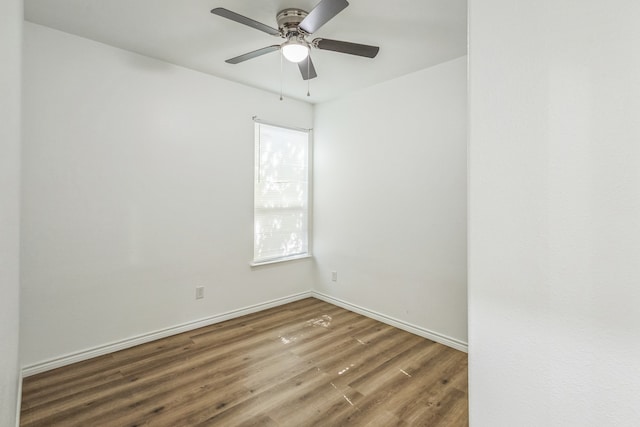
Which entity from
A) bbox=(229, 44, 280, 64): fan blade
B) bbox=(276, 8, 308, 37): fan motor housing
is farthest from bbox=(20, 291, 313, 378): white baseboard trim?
bbox=(276, 8, 308, 37): fan motor housing

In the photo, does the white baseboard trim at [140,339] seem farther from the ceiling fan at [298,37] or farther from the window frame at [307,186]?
the ceiling fan at [298,37]

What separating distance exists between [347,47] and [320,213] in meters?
2.26

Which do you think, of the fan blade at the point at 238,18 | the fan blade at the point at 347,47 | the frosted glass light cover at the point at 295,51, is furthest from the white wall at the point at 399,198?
the fan blade at the point at 238,18

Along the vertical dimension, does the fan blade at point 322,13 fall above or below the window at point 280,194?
above

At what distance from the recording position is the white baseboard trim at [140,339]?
2338 millimetres

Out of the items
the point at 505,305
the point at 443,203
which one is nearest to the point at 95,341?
the point at 505,305

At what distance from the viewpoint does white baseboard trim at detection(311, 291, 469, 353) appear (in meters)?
2.78

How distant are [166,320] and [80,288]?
0.79 metres

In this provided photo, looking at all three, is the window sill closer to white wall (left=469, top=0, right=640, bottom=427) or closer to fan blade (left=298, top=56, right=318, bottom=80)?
fan blade (left=298, top=56, right=318, bottom=80)

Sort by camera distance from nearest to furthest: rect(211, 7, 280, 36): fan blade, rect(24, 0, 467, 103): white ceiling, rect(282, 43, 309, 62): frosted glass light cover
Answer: rect(211, 7, 280, 36): fan blade < rect(24, 0, 467, 103): white ceiling < rect(282, 43, 309, 62): frosted glass light cover

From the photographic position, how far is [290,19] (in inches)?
81.0

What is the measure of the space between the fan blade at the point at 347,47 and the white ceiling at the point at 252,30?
178mm

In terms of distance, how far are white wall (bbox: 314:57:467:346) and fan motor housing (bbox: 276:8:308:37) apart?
1453mm

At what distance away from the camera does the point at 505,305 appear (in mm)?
921
